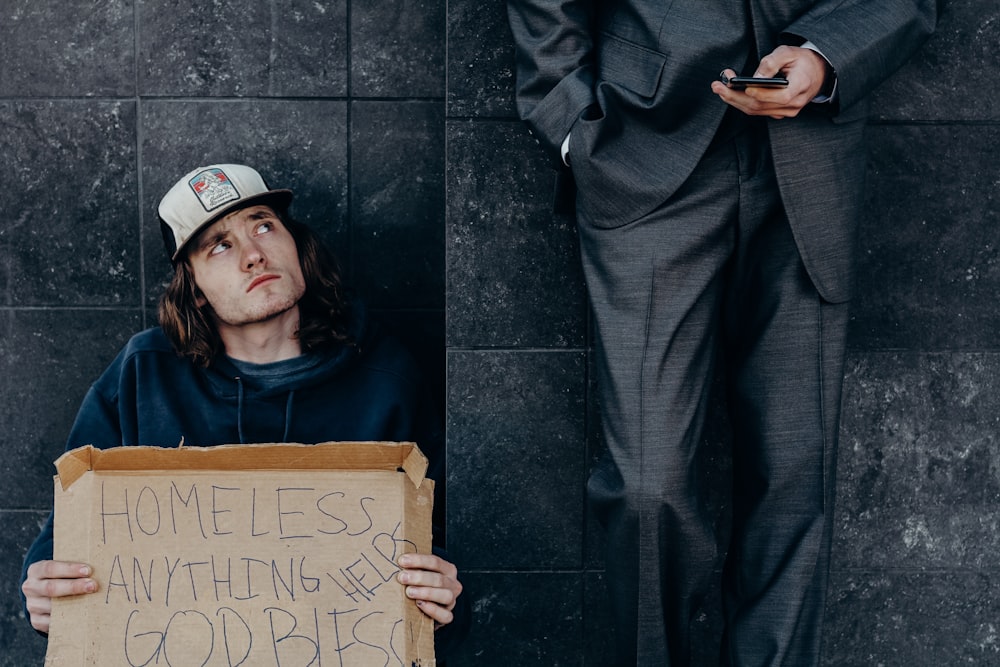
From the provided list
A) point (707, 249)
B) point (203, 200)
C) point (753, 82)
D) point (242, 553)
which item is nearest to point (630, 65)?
point (753, 82)

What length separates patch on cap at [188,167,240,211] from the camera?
2994 millimetres

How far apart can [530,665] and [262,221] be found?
158cm

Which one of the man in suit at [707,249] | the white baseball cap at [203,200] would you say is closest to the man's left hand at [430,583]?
the man in suit at [707,249]

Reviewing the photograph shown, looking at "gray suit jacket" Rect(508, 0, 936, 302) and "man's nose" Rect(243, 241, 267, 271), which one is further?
"man's nose" Rect(243, 241, 267, 271)

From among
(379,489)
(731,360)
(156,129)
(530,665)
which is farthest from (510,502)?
(156,129)

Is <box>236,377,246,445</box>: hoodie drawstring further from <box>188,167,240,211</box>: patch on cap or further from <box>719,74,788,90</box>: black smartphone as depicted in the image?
<box>719,74,788,90</box>: black smartphone

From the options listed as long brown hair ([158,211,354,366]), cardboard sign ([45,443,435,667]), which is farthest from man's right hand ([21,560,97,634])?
long brown hair ([158,211,354,366])

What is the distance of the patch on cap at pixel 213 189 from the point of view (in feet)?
9.82

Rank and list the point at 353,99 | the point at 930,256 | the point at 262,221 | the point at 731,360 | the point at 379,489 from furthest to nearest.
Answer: the point at 353,99 < the point at 930,256 < the point at 262,221 < the point at 731,360 < the point at 379,489

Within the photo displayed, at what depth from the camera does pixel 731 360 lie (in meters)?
2.76

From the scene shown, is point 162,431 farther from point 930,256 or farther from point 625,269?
point 930,256

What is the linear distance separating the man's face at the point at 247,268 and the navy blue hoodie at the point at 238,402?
0.18m

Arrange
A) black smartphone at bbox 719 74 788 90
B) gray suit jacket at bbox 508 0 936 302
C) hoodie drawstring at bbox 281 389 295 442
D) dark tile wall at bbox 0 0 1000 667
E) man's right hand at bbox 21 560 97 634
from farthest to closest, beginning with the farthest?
dark tile wall at bbox 0 0 1000 667
hoodie drawstring at bbox 281 389 295 442
gray suit jacket at bbox 508 0 936 302
black smartphone at bbox 719 74 788 90
man's right hand at bbox 21 560 97 634

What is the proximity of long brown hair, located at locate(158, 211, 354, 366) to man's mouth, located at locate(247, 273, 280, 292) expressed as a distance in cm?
16
